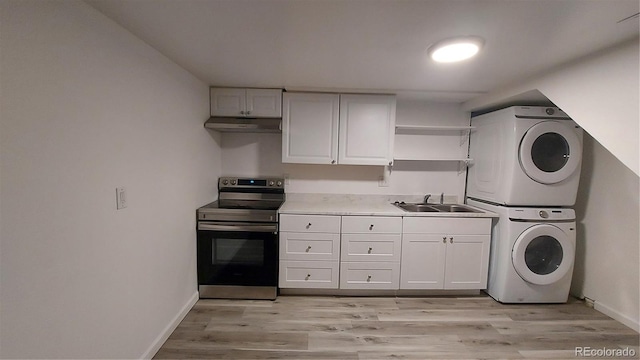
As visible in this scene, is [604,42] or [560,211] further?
[560,211]

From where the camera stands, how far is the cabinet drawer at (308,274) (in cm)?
238

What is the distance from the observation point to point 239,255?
232 cm

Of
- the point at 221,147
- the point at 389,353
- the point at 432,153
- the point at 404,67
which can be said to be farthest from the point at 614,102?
the point at 221,147

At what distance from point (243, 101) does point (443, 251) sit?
102 inches

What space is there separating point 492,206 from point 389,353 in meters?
1.81

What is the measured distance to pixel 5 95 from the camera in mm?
823

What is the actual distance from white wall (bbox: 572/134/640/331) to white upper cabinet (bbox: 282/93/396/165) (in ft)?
6.53

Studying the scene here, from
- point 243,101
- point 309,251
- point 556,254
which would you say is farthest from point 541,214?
point 243,101

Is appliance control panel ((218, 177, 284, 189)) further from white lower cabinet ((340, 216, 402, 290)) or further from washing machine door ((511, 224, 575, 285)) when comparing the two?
washing machine door ((511, 224, 575, 285))

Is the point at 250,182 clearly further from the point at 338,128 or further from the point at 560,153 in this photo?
the point at 560,153

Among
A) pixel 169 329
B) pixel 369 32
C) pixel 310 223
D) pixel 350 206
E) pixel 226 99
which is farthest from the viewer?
pixel 350 206

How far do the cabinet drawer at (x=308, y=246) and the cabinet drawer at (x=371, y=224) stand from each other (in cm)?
16

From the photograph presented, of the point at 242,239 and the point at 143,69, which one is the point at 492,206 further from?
the point at 143,69

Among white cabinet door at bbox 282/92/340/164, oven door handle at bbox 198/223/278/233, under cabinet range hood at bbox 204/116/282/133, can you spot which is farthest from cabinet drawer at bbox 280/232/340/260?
under cabinet range hood at bbox 204/116/282/133
